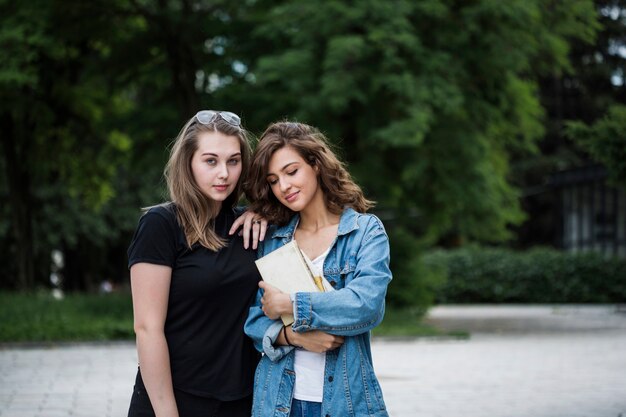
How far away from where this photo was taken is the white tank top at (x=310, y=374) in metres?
3.41

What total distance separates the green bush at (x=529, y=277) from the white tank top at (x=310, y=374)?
27.1m

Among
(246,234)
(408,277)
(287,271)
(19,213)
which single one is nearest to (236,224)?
(246,234)

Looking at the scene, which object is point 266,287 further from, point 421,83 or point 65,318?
point 65,318

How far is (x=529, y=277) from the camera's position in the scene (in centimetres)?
3192

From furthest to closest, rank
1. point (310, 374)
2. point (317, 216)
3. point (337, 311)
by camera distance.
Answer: point (317, 216) → point (310, 374) → point (337, 311)

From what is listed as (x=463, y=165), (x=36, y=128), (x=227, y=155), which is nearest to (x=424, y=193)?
(x=463, y=165)

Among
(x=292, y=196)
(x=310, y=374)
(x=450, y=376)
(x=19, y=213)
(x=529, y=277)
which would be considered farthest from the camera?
(x=529, y=277)

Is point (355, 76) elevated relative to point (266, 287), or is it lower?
elevated

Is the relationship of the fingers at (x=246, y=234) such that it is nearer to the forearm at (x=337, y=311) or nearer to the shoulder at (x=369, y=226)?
the forearm at (x=337, y=311)

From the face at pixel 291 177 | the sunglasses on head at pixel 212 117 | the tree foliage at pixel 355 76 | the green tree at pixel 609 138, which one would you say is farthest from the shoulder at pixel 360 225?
the tree foliage at pixel 355 76

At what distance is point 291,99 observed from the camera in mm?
15594

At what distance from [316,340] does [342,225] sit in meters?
0.47

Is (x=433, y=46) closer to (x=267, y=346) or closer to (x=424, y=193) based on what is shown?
(x=424, y=193)

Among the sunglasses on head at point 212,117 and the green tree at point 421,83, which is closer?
the sunglasses on head at point 212,117
